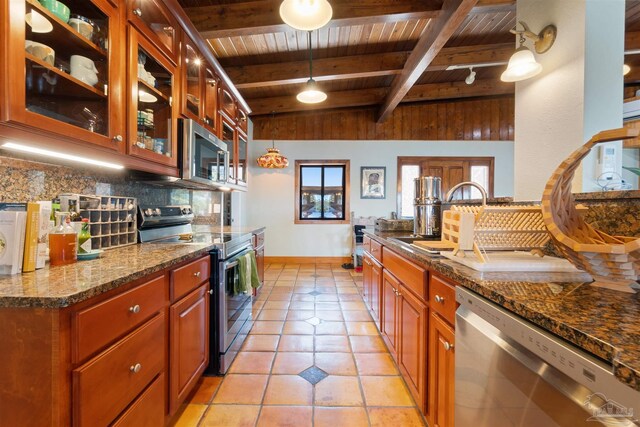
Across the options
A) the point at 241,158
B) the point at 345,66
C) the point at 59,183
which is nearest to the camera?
the point at 59,183

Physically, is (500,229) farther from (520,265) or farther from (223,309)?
(223,309)

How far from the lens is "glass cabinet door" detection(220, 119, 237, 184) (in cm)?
266

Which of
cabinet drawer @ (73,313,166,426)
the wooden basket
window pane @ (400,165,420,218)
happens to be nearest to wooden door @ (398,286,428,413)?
the wooden basket

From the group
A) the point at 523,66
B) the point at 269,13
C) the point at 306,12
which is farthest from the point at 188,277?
the point at 269,13

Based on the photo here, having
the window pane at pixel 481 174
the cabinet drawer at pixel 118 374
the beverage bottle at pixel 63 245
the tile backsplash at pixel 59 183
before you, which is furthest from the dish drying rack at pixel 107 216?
the window pane at pixel 481 174

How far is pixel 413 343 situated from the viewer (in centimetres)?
140

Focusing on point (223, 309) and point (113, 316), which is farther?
point (223, 309)

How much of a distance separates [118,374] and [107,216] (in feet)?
3.10

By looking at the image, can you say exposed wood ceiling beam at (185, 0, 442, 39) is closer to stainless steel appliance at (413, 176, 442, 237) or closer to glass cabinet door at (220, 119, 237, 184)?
glass cabinet door at (220, 119, 237, 184)

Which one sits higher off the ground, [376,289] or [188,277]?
[188,277]

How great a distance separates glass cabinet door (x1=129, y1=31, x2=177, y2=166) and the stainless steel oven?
69 centimetres

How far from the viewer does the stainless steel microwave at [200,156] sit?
1.81m

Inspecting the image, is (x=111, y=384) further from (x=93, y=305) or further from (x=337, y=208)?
(x=337, y=208)

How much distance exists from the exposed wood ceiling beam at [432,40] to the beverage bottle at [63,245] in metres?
2.97
